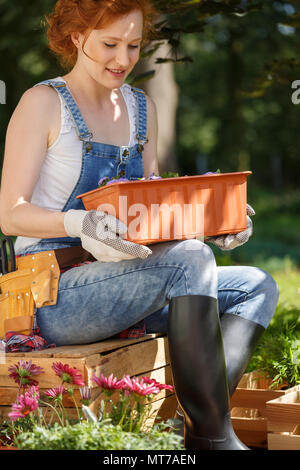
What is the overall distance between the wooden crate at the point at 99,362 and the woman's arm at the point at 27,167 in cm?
35

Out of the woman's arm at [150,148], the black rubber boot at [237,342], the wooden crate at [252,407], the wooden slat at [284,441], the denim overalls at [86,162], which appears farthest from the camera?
the woman's arm at [150,148]

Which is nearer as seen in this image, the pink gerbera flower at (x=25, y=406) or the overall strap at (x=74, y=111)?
the pink gerbera flower at (x=25, y=406)

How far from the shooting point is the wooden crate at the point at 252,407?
225 centimetres

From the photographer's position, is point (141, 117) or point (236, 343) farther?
point (141, 117)

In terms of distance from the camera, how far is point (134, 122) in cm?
234

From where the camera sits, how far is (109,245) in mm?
1752

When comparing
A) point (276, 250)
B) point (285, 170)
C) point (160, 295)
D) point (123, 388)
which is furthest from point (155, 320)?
point (285, 170)

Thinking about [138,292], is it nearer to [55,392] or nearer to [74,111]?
[55,392]

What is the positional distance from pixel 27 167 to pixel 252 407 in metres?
1.17

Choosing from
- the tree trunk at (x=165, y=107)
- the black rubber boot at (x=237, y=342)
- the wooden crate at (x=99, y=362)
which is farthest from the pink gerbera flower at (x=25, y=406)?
the tree trunk at (x=165, y=107)

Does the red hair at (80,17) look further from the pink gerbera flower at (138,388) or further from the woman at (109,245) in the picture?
the pink gerbera flower at (138,388)

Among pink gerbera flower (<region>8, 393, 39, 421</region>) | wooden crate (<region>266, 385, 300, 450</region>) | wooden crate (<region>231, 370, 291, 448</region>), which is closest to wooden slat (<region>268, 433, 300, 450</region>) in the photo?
wooden crate (<region>266, 385, 300, 450</region>)

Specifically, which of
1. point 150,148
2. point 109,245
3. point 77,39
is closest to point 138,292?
point 109,245

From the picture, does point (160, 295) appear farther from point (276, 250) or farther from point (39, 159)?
point (276, 250)
